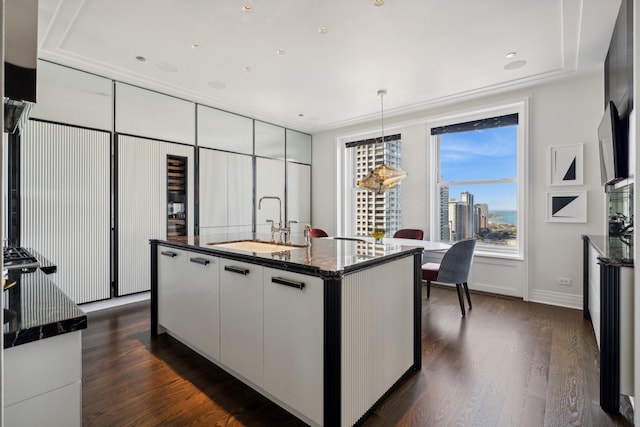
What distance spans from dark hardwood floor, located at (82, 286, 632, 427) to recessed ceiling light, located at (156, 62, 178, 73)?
2819mm

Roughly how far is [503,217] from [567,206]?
82 cm

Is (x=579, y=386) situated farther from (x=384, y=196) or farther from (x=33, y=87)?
(x=384, y=196)

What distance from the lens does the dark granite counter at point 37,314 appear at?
0.91 m

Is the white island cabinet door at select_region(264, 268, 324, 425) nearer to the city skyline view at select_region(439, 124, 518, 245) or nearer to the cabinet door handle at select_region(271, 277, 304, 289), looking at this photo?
the cabinet door handle at select_region(271, 277, 304, 289)

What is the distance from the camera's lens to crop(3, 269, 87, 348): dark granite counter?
0.91 m

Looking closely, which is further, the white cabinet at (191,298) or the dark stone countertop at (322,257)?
the white cabinet at (191,298)

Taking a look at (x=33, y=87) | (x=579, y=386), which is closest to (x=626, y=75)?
(x=579, y=386)

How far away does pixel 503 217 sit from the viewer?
185 inches

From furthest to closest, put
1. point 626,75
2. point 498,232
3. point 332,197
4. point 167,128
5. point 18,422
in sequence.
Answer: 1. point 332,197
2. point 498,232
3. point 167,128
4. point 626,75
5. point 18,422

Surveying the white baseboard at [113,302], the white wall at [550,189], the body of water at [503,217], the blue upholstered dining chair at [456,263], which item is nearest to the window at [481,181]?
the body of water at [503,217]

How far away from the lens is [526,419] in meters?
1.90

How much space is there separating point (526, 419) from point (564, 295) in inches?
109

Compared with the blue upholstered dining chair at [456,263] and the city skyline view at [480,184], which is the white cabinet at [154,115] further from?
the city skyline view at [480,184]

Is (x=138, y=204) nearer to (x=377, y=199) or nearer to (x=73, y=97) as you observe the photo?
(x=73, y=97)
